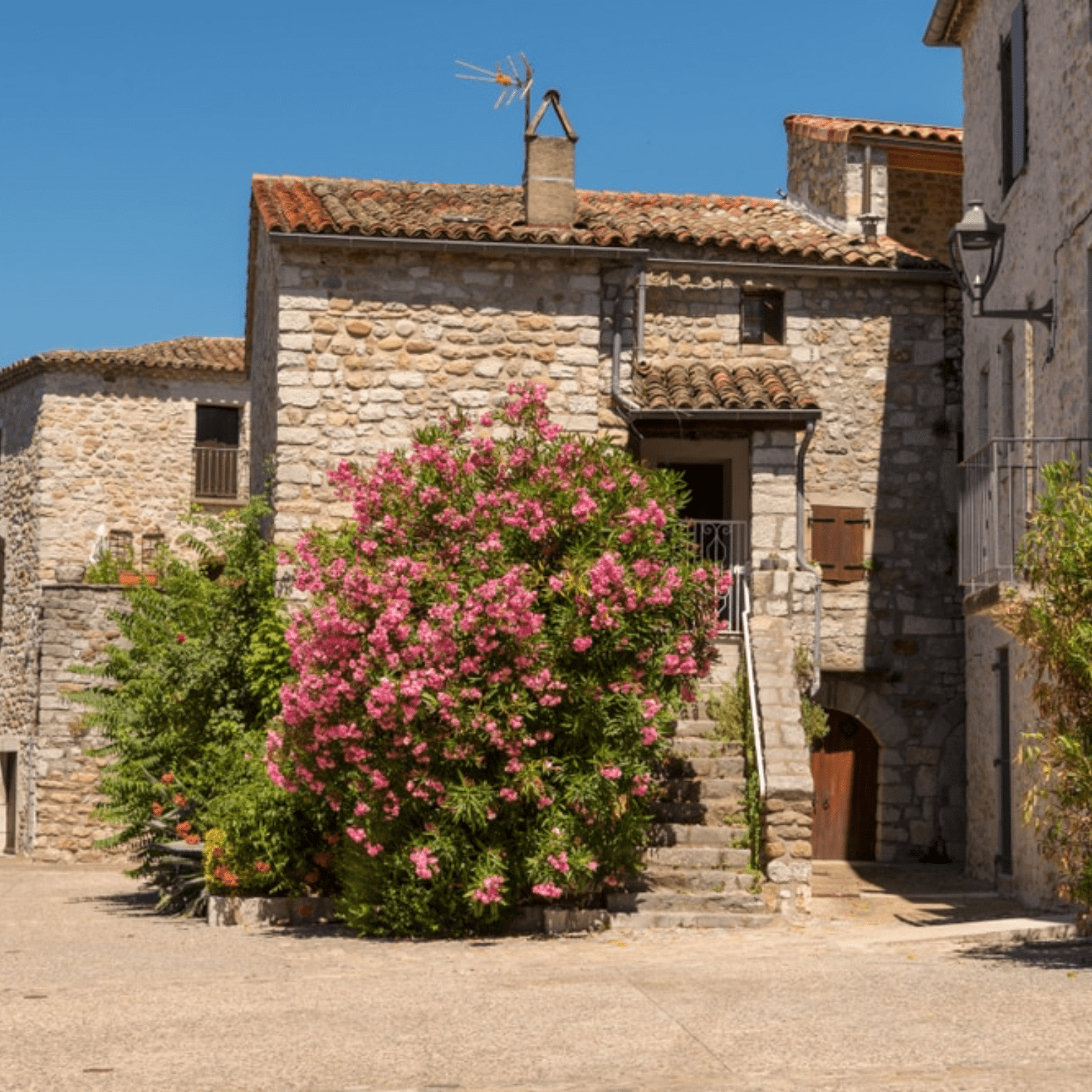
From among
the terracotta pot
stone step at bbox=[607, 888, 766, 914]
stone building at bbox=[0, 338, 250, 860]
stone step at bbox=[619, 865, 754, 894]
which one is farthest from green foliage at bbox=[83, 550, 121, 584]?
stone step at bbox=[607, 888, 766, 914]

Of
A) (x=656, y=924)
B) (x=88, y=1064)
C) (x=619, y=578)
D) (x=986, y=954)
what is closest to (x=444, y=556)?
(x=619, y=578)

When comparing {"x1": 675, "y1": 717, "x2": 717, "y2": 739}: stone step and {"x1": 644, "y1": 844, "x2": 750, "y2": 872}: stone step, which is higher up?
{"x1": 675, "y1": 717, "x2": 717, "y2": 739}: stone step

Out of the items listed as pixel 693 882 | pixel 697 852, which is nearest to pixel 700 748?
pixel 697 852

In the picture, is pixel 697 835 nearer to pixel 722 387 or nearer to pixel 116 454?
pixel 722 387

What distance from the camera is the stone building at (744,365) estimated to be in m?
17.5

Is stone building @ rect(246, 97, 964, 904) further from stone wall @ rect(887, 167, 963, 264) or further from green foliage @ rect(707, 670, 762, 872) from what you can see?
green foliage @ rect(707, 670, 762, 872)

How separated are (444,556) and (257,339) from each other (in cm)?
895

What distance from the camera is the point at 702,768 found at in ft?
49.3

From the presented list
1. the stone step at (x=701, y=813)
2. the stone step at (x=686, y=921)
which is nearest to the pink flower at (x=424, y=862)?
the stone step at (x=686, y=921)

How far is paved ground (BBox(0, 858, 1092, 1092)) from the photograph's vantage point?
23.9 ft

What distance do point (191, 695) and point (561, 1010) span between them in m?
7.94

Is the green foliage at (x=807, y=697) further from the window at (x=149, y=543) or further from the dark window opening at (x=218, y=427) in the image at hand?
the dark window opening at (x=218, y=427)

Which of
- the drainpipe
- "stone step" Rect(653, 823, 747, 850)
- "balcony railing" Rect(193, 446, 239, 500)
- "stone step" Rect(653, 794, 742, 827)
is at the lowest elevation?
"stone step" Rect(653, 823, 747, 850)

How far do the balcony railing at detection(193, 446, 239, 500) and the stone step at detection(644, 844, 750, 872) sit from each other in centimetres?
1840
